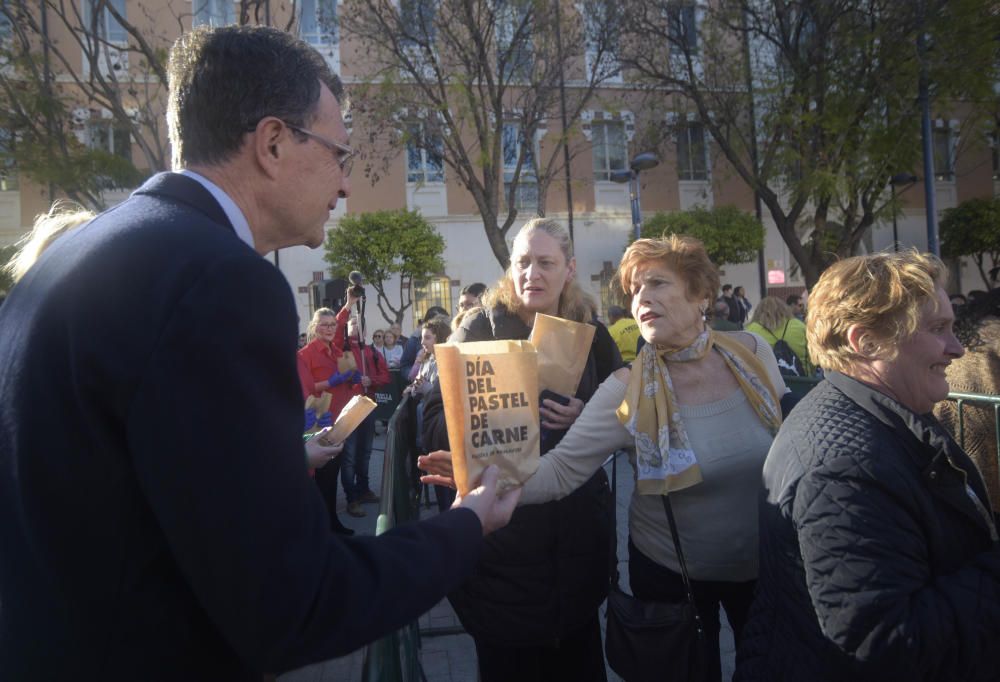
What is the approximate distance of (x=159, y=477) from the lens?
91cm

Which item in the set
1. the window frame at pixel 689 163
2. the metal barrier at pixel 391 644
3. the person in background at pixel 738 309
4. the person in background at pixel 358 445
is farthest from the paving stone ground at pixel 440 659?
the window frame at pixel 689 163

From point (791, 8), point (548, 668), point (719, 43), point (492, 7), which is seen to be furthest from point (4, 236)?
point (548, 668)

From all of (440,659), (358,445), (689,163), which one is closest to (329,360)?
(358,445)

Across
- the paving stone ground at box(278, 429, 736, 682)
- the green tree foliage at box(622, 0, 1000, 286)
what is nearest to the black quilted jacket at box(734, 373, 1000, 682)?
the paving stone ground at box(278, 429, 736, 682)

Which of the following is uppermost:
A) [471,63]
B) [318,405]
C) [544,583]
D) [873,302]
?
[471,63]

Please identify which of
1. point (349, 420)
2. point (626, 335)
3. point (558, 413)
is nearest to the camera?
point (558, 413)

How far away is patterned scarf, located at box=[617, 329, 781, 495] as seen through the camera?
92.6 inches

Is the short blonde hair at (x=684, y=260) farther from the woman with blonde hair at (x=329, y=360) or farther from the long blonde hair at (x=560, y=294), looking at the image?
the woman with blonde hair at (x=329, y=360)

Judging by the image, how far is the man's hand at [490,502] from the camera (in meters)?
1.42

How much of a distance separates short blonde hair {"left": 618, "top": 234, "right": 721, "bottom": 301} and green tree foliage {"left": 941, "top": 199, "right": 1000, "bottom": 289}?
25554 millimetres

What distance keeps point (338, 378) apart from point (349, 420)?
440 centimetres

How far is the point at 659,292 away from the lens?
2.60 meters

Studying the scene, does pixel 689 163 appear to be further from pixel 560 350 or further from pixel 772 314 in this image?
pixel 560 350

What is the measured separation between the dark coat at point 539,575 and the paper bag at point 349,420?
41 centimetres
